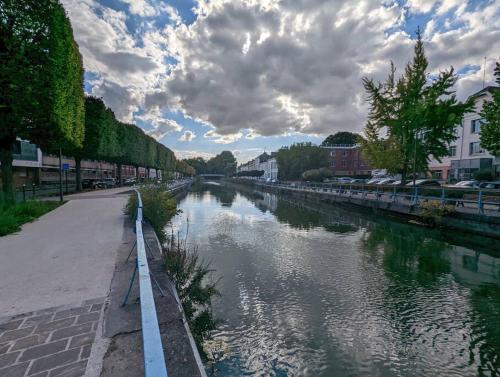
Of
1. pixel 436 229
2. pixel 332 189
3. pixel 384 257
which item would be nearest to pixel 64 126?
pixel 384 257

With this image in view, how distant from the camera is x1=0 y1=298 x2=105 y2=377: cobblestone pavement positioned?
8.75 feet

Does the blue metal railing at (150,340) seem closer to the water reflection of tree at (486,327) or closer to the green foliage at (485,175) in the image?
the water reflection of tree at (486,327)

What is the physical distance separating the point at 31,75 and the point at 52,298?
13538 mm

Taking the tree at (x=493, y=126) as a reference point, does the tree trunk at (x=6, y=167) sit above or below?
below

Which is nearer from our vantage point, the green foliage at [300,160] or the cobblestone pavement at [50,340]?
the cobblestone pavement at [50,340]

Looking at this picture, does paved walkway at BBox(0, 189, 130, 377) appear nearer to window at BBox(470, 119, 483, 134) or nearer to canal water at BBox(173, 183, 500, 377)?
canal water at BBox(173, 183, 500, 377)

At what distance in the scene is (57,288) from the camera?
4.54 meters

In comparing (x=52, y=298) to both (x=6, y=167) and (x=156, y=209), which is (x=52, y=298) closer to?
(x=156, y=209)

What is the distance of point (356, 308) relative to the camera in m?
6.19

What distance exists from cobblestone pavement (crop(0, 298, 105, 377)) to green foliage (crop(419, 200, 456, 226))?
1722 centimetres

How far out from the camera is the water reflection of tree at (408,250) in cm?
873

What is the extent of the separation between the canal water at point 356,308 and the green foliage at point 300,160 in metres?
58.2

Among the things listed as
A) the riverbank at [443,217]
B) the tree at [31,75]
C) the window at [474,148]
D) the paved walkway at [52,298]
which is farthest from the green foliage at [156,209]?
the window at [474,148]

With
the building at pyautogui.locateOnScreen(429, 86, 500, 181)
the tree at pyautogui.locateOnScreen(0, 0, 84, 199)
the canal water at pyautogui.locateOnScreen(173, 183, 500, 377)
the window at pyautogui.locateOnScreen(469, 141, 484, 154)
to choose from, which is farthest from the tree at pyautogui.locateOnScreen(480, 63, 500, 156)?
the tree at pyautogui.locateOnScreen(0, 0, 84, 199)
